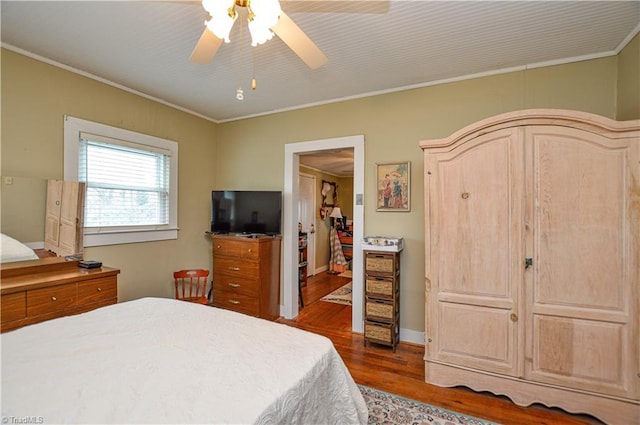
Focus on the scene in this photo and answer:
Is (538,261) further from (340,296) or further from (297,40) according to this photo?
(340,296)

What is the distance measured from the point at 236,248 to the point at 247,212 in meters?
0.45

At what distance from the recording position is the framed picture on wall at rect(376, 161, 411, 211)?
2.93 m

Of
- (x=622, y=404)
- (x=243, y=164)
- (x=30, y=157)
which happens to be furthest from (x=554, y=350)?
(x=30, y=157)

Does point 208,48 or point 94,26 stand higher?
point 94,26

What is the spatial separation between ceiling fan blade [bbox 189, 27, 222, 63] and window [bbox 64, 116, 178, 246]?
5.49 feet

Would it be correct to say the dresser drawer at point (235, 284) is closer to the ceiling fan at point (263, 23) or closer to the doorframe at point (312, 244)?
the ceiling fan at point (263, 23)

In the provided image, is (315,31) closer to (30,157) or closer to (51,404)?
(51,404)

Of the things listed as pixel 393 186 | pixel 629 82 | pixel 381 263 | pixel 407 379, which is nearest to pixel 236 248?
pixel 381 263

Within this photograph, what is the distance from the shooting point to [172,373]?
1.04 metres

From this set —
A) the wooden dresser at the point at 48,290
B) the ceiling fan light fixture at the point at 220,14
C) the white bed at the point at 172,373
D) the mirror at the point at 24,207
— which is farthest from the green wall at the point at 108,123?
the ceiling fan light fixture at the point at 220,14

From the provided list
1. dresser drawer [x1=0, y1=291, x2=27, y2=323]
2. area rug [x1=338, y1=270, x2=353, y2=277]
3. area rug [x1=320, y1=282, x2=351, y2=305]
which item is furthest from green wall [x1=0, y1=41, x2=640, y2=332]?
area rug [x1=338, y1=270, x2=353, y2=277]

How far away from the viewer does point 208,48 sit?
1.65 meters

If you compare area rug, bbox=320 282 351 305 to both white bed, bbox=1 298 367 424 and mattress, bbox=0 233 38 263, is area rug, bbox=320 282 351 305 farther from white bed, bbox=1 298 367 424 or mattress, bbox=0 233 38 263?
mattress, bbox=0 233 38 263

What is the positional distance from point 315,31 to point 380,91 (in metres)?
1.20
